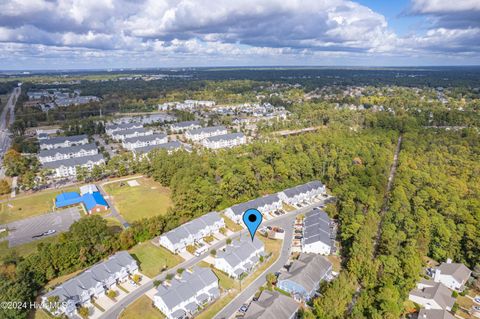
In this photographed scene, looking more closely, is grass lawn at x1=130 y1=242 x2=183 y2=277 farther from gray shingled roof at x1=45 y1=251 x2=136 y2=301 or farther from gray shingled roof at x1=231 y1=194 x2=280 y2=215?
gray shingled roof at x1=231 y1=194 x2=280 y2=215

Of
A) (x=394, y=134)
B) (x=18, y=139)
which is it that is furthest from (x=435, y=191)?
(x=18, y=139)

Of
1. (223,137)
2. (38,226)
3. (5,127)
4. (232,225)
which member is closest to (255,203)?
(232,225)

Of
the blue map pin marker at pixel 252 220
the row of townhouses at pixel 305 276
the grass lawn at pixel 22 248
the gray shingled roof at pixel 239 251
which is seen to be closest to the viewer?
the row of townhouses at pixel 305 276

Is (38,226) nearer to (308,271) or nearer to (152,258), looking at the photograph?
(152,258)

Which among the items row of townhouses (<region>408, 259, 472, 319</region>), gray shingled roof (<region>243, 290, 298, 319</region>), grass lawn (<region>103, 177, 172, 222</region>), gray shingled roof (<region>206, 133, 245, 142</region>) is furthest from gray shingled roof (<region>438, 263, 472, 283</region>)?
gray shingled roof (<region>206, 133, 245, 142</region>)

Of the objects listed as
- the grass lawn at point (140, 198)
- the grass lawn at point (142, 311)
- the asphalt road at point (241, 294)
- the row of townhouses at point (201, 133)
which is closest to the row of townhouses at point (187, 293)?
the grass lawn at point (142, 311)

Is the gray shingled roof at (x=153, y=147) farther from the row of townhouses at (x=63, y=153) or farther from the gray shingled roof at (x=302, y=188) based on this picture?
the gray shingled roof at (x=302, y=188)

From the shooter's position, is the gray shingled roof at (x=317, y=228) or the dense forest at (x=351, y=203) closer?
the dense forest at (x=351, y=203)
